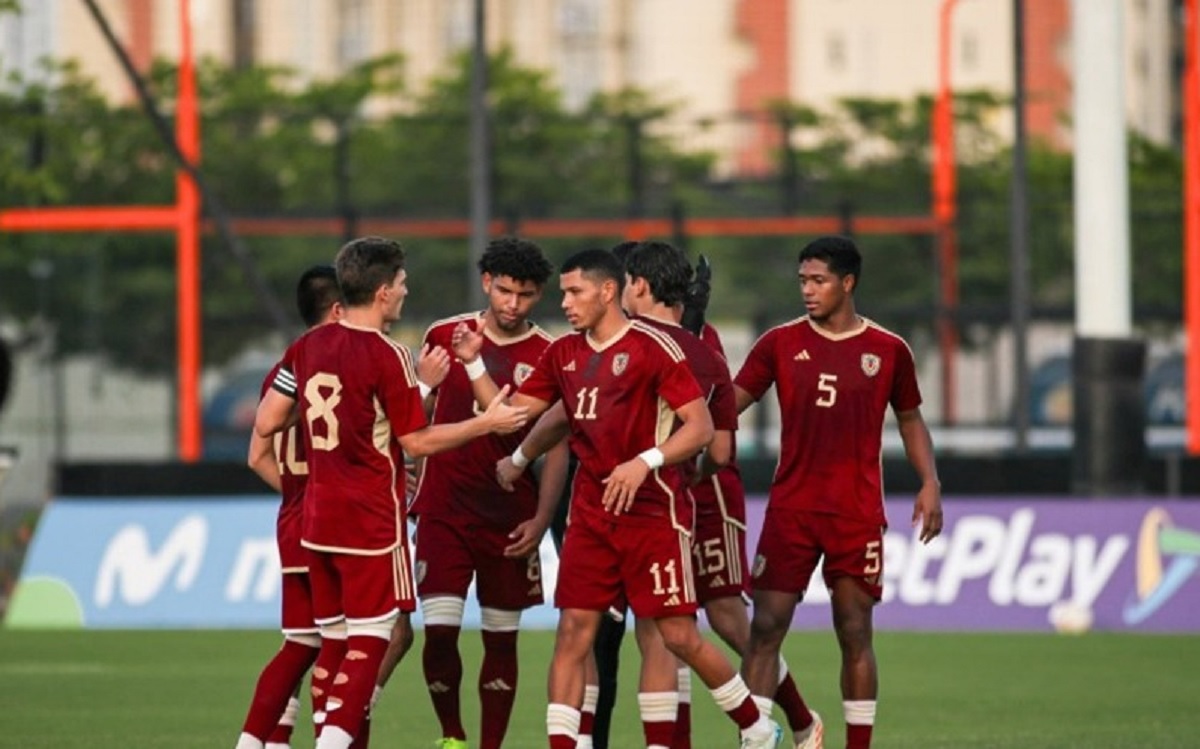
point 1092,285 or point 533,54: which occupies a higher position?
point 533,54

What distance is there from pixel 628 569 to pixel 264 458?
1591 millimetres

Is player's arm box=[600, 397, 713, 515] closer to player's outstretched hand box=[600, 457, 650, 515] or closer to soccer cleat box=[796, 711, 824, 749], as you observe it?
player's outstretched hand box=[600, 457, 650, 515]

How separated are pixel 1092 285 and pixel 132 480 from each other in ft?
24.8

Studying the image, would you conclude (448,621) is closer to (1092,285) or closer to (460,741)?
(460,741)

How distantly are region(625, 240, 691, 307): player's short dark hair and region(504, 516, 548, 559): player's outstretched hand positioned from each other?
3.50 feet

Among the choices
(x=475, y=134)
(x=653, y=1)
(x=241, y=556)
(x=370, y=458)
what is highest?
(x=653, y=1)

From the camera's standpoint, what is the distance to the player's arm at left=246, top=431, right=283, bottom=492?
10.9 m

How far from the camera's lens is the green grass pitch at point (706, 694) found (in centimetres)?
1313

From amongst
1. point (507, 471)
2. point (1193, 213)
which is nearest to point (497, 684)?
point (507, 471)

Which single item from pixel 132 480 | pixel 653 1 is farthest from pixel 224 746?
pixel 653 1

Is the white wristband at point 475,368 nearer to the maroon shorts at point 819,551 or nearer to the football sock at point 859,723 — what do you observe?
the maroon shorts at point 819,551

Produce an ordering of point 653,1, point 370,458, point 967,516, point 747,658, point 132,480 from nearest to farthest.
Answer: point 370,458, point 747,658, point 967,516, point 132,480, point 653,1

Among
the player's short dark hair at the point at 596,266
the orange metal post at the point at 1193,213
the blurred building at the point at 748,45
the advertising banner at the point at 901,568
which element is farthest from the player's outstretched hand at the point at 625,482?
the blurred building at the point at 748,45

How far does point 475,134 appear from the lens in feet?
73.5
